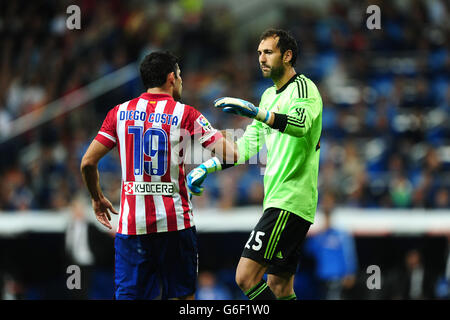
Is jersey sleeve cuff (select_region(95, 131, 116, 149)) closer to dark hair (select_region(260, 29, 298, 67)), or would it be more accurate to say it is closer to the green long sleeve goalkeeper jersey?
the green long sleeve goalkeeper jersey

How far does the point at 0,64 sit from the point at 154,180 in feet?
32.9

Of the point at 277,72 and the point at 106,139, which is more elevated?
the point at 277,72

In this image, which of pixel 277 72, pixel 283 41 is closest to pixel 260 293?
pixel 277 72

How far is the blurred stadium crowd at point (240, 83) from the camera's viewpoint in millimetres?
10977

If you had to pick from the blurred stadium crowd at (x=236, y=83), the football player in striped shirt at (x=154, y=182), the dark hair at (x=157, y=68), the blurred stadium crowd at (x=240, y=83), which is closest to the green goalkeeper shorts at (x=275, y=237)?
the football player in striped shirt at (x=154, y=182)

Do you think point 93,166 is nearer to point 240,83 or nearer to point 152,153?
point 152,153

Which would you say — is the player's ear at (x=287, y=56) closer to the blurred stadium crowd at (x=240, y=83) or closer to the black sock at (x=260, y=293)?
the black sock at (x=260, y=293)

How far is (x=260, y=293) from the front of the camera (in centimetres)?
496

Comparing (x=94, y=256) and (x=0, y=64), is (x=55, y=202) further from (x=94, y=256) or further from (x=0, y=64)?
(x=0, y=64)

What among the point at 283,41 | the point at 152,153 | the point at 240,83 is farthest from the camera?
the point at 240,83

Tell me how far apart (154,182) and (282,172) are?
3.35 feet

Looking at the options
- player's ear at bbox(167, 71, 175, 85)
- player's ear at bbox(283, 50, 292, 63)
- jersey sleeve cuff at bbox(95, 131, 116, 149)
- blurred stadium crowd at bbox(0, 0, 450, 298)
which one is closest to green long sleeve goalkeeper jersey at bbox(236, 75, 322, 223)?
player's ear at bbox(283, 50, 292, 63)
